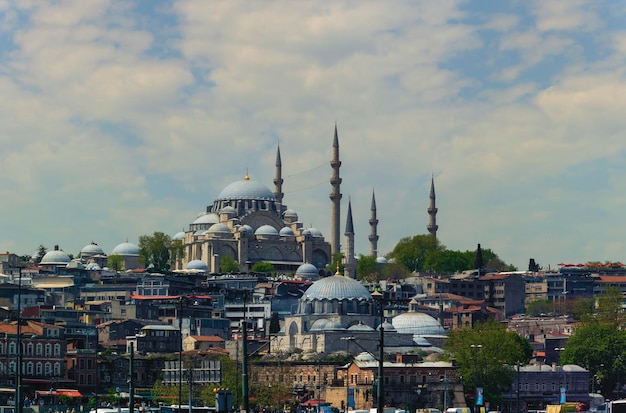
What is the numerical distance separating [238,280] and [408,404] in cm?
4872

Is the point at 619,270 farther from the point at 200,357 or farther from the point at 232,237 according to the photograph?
the point at 200,357

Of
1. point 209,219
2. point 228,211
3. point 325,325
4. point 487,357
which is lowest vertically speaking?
point 487,357

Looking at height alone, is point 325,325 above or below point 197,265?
below

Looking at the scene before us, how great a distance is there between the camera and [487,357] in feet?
310

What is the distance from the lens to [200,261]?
474 feet

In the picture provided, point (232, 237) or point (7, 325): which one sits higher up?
point (232, 237)

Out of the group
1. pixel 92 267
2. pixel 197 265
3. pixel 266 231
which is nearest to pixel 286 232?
pixel 266 231

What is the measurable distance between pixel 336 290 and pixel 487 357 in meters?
16.1

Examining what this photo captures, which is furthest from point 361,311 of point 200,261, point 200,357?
point 200,261

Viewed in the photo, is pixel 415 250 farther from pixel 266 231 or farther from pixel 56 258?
pixel 56 258

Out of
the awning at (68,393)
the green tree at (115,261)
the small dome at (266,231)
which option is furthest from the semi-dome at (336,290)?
the small dome at (266,231)

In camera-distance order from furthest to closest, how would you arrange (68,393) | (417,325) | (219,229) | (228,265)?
(219,229) → (228,265) → (417,325) → (68,393)

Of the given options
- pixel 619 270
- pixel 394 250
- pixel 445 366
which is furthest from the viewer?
pixel 394 250

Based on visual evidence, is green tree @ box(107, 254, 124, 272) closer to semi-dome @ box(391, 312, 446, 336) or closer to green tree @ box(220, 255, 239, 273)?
green tree @ box(220, 255, 239, 273)
